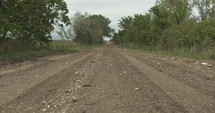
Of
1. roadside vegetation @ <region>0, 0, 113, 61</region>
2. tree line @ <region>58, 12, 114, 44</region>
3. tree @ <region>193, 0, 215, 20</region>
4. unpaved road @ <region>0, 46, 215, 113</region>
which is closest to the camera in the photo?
unpaved road @ <region>0, 46, 215, 113</region>

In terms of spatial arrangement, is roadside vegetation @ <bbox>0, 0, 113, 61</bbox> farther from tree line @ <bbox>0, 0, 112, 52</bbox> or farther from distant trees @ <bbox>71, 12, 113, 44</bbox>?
distant trees @ <bbox>71, 12, 113, 44</bbox>

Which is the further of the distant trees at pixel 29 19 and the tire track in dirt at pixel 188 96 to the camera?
the distant trees at pixel 29 19

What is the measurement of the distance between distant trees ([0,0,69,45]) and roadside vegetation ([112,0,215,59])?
41.4ft

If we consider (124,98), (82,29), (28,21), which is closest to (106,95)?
(124,98)

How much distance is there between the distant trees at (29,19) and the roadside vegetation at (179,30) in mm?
12616

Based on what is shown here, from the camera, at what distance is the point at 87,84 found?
11.3 m

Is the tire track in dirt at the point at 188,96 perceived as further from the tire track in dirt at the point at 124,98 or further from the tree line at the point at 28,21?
the tree line at the point at 28,21

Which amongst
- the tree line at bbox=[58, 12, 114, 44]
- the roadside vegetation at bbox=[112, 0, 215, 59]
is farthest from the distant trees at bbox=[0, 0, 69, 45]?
the tree line at bbox=[58, 12, 114, 44]

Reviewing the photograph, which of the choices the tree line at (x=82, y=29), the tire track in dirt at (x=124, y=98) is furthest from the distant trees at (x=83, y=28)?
the tire track in dirt at (x=124, y=98)

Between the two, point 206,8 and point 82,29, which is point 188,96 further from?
point 82,29

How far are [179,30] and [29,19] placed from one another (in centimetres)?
1759

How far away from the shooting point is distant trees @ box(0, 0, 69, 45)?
91.1ft

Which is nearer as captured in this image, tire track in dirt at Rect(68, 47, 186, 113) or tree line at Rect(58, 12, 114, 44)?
tire track in dirt at Rect(68, 47, 186, 113)

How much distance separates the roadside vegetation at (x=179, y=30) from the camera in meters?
34.5
